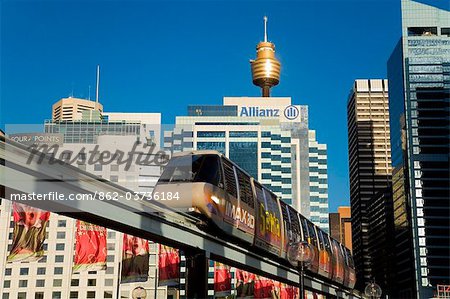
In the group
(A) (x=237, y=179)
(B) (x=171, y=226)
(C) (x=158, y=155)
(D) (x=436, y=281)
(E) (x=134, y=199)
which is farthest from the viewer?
(D) (x=436, y=281)

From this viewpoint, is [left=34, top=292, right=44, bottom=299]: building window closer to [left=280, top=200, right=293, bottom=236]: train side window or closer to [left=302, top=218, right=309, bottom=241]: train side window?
[left=302, top=218, right=309, bottom=241]: train side window

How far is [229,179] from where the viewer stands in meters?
24.0

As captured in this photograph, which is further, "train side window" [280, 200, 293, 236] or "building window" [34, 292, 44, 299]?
"building window" [34, 292, 44, 299]

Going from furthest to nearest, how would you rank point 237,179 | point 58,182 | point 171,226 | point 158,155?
point 237,179
point 158,155
point 171,226
point 58,182

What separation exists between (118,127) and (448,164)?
92859 millimetres

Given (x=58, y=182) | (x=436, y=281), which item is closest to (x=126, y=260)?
(x=58, y=182)

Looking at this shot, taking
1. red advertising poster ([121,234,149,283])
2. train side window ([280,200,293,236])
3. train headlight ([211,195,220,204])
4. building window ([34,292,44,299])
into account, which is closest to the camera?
red advertising poster ([121,234,149,283])

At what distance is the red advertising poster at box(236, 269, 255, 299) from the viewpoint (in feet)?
104

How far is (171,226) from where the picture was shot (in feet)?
65.6

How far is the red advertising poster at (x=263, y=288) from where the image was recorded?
111 ft

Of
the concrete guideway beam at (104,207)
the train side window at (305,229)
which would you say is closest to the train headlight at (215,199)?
the concrete guideway beam at (104,207)

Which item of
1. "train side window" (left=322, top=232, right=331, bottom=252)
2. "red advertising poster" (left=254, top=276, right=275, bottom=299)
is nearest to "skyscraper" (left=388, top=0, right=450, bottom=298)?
"train side window" (left=322, top=232, right=331, bottom=252)

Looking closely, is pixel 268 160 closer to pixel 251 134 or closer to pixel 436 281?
pixel 251 134

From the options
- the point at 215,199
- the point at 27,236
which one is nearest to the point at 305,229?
the point at 215,199
